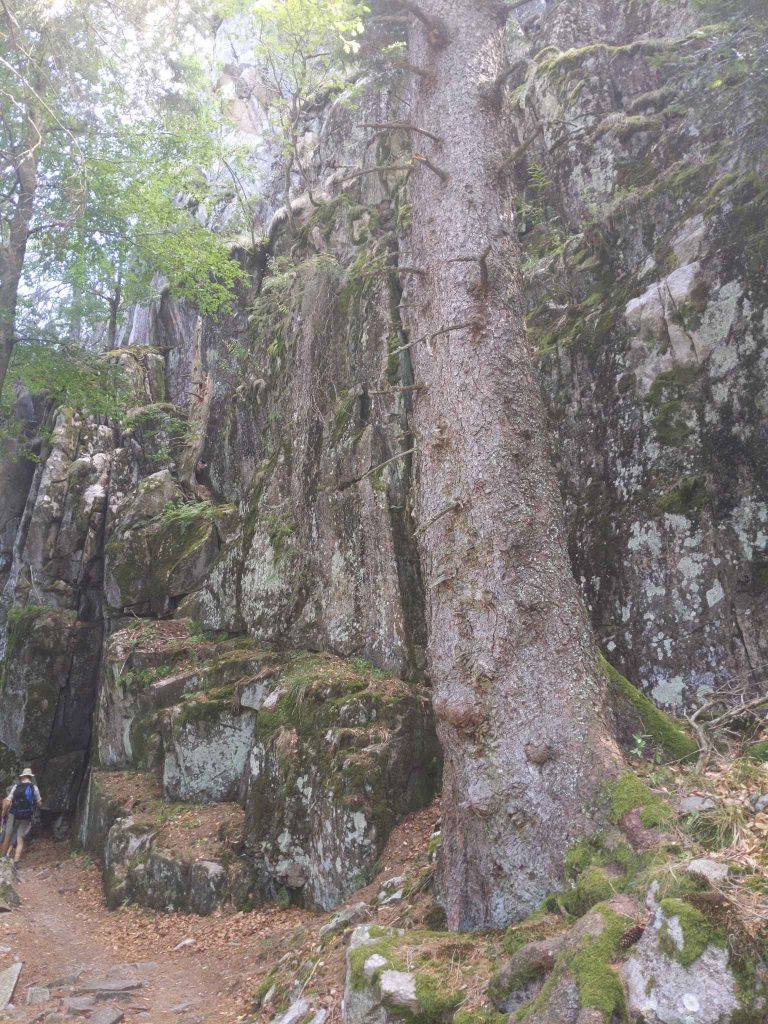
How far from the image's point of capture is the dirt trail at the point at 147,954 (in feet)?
18.0

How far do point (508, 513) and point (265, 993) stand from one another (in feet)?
12.6

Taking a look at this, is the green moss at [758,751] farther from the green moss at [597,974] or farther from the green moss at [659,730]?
the green moss at [597,974]

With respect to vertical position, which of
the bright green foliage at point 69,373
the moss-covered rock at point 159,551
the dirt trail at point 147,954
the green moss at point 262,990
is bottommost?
the dirt trail at point 147,954

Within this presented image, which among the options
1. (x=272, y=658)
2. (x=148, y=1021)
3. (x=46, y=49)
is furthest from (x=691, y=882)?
(x=46, y=49)

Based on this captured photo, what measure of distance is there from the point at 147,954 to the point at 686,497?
6.70 m

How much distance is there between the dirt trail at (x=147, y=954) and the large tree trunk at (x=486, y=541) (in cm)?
262

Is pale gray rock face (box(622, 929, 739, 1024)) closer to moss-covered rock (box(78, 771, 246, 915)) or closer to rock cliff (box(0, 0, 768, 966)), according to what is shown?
rock cliff (box(0, 0, 768, 966))

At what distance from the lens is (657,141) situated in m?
8.26

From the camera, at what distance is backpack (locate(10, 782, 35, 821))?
1191 cm

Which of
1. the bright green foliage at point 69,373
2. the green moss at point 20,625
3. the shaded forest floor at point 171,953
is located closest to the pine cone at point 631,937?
the shaded forest floor at point 171,953

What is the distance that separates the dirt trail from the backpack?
294 centimetres

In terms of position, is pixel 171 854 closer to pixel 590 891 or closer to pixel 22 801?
pixel 22 801

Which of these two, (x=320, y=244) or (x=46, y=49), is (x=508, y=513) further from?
(x=46, y=49)

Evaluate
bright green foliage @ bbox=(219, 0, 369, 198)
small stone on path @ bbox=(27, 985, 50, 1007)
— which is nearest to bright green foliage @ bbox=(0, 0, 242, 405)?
bright green foliage @ bbox=(219, 0, 369, 198)
